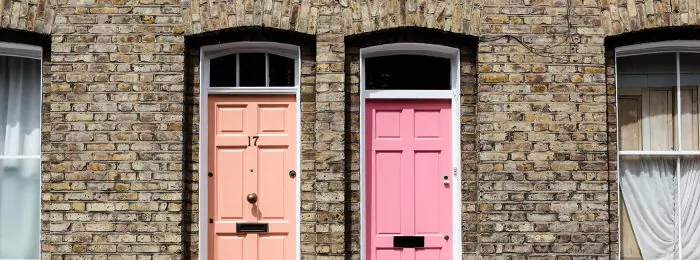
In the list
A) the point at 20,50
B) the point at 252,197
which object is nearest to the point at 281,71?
the point at 252,197

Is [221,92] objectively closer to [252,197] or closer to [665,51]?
[252,197]

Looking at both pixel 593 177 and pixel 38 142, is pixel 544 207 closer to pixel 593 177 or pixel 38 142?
pixel 593 177

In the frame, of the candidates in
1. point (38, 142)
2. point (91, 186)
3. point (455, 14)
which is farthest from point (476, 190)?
point (38, 142)

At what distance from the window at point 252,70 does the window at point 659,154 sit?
9.88ft

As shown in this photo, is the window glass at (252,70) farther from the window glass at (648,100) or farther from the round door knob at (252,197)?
the window glass at (648,100)

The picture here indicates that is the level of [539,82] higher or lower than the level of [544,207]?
higher

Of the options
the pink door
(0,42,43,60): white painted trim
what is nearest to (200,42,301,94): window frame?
the pink door

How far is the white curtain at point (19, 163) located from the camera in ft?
23.4

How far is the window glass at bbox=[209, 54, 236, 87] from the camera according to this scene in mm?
7195

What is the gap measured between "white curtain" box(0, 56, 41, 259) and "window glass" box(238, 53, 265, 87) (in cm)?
183

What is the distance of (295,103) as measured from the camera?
716 cm

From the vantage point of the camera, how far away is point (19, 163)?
7.17m

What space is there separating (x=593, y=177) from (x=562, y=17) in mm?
1411

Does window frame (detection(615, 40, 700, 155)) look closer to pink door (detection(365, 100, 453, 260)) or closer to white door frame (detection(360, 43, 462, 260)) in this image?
white door frame (detection(360, 43, 462, 260))
